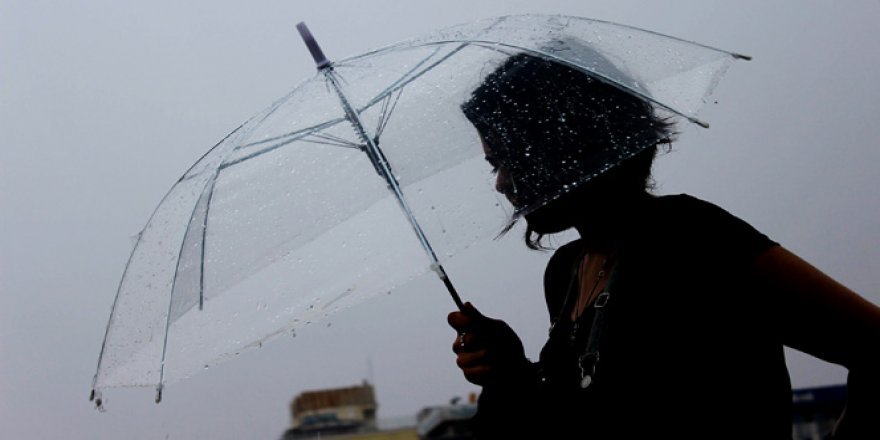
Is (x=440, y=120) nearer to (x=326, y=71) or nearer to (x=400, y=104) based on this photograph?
(x=400, y=104)

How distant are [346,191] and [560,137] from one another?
0.35m

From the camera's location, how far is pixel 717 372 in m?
1.29

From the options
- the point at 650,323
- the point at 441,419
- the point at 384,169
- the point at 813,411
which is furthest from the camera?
the point at 441,419

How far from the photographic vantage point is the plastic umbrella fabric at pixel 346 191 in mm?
1631

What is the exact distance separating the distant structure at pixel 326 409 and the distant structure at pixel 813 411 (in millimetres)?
1885

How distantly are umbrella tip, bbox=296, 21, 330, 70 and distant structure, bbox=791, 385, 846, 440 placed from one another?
3.08 metres

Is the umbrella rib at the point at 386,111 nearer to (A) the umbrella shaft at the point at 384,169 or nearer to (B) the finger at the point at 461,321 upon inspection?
(A) the umbrella shaft at the point at 384,169

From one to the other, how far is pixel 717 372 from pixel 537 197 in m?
0.39

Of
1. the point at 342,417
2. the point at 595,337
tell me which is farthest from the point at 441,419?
the point at 595,337

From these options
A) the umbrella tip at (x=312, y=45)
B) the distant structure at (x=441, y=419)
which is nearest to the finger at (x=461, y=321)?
the umbrella tip at (x=312, y=45)

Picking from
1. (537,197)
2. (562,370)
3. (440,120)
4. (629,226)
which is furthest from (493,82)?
(562,370)

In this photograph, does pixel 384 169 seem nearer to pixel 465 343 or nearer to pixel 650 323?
pixel 465 343

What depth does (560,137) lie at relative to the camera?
162cm

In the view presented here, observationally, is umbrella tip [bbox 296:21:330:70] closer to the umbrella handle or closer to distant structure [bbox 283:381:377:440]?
the umbrella handle
